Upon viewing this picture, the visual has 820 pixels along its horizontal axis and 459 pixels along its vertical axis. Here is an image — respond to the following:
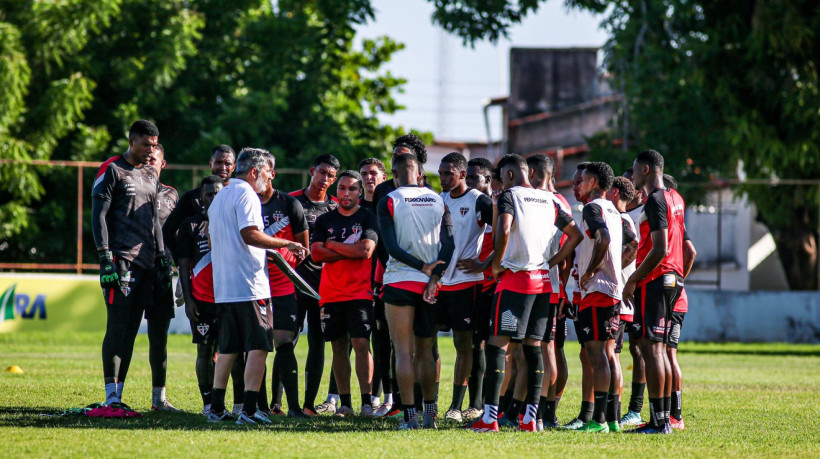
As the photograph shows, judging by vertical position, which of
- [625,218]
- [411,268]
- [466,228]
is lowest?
[411,268]

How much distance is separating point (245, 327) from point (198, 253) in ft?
4.26

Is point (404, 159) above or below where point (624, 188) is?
above

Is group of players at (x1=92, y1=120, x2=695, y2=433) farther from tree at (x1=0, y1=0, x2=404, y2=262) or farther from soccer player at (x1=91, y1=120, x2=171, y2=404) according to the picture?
tree at (x1=0, y1=0, x2=404, y2=262)

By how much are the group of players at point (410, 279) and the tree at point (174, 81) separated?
16.1 meters

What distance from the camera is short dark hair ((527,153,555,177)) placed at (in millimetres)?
9414

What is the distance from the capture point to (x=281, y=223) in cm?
970

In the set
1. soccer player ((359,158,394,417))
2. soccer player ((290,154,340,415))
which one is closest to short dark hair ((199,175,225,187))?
soccer player ((290,154,340,415))

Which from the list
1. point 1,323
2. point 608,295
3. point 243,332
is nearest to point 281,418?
point 243,332

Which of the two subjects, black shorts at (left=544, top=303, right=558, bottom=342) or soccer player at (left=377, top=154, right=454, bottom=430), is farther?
black shorts at (left=544, top=303, right=558, bottom=342)

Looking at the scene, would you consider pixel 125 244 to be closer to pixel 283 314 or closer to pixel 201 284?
pixel 201 284

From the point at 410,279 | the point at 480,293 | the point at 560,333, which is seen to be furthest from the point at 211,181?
the point at 560,333

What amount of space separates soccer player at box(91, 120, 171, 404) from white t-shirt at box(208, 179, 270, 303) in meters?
1.16

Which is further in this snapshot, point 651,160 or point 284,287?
point 284,287

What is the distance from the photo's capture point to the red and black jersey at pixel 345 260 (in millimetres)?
10117
